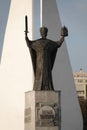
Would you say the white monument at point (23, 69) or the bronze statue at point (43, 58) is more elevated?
the white monument at point (23, 69)

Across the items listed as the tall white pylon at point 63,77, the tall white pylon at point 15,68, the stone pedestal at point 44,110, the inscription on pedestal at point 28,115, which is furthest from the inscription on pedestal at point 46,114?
the tall white pylon at point 63,77

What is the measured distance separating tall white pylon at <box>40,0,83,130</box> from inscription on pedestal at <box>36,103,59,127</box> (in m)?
13.7

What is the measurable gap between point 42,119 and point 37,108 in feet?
0.89

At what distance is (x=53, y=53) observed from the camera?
13938 mm

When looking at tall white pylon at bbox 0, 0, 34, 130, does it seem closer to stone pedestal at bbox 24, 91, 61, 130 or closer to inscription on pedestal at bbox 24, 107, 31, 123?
inscription on pedestal at bbox 24, 107, 31, 123

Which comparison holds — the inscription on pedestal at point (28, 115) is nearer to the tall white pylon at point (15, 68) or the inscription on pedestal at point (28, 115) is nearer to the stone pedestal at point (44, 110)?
the stone pedestal at point (44, 110)

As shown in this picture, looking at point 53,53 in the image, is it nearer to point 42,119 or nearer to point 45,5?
point 42,119

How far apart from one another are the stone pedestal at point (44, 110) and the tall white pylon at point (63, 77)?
13.7 metres

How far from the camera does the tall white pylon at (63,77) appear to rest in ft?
89.4

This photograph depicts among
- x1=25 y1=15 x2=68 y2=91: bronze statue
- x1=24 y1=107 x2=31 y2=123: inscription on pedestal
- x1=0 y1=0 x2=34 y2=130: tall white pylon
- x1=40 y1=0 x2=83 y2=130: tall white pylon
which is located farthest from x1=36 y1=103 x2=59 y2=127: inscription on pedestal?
x1=40 y1=0 x2=83 y2=130: tall white pylon

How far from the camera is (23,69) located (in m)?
26.5

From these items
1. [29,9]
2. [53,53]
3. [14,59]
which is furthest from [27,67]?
[53,53]

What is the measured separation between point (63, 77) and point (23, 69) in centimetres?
222

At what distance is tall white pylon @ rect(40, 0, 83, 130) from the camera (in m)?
27.2
